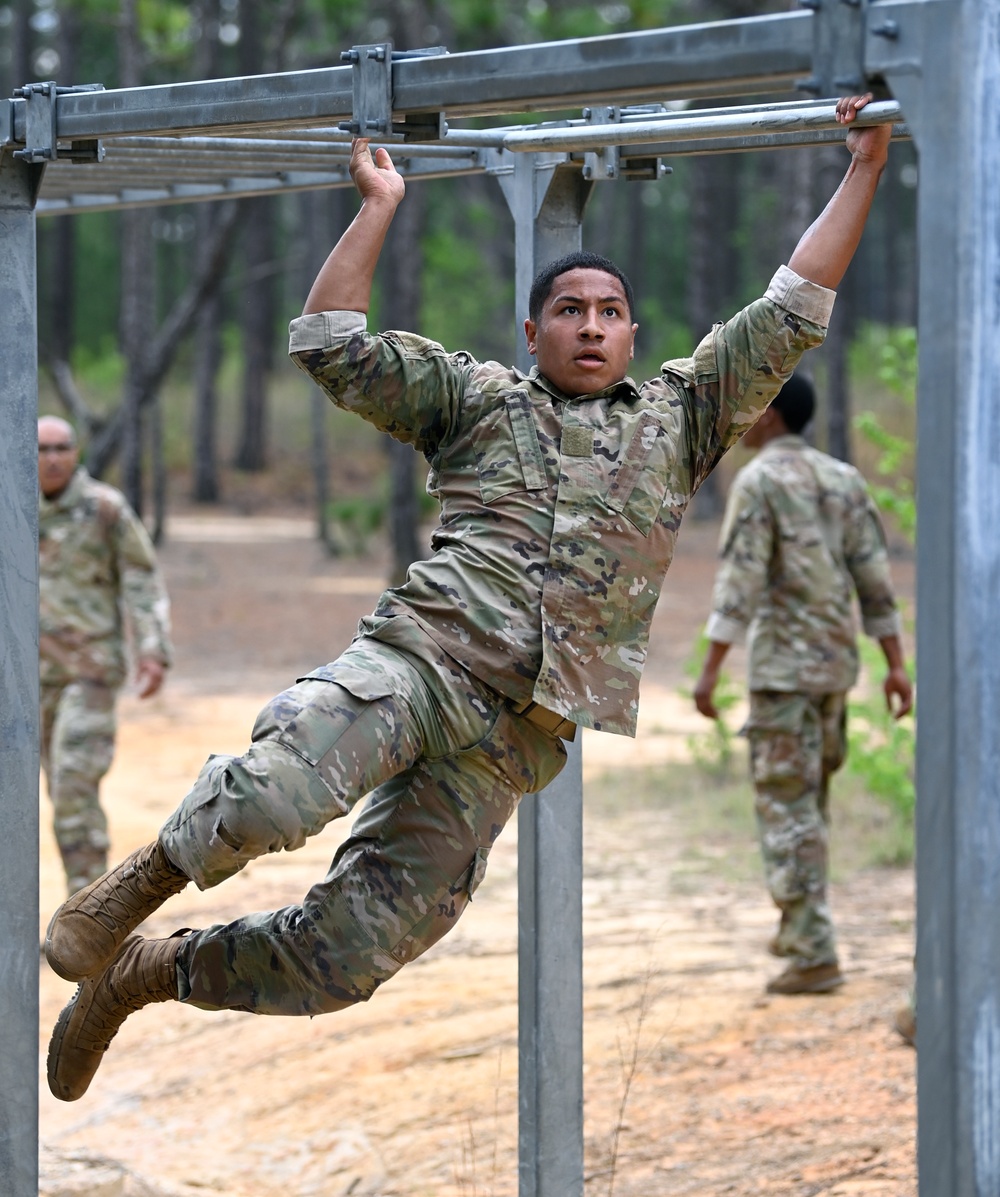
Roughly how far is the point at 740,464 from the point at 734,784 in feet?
48.6

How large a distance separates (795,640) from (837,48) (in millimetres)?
4278

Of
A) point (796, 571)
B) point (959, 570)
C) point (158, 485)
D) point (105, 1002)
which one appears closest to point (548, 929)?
point (105, 1002)

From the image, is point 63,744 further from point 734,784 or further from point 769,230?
point 769,230

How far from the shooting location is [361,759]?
10.4 ft

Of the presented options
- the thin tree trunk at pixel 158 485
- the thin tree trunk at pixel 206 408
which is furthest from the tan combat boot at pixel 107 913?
the thin tree trunk at pixel 206 408

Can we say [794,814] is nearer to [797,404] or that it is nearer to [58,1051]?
[797,404]

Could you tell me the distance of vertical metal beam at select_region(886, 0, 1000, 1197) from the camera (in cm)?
241

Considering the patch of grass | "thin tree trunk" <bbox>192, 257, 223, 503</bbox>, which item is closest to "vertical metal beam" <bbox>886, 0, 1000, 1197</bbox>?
the patch of grass

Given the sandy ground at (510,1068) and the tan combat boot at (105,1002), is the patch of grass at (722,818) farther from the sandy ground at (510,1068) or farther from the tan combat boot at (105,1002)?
the tan combat boot at (105,1002)

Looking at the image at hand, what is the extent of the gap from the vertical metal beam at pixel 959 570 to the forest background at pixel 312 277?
17.6ft

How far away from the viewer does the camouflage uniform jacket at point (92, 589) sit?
736 cm

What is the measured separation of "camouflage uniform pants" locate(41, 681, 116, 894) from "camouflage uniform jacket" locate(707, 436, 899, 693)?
2.60m

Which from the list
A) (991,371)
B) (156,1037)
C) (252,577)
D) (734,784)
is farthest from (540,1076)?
(252,577)

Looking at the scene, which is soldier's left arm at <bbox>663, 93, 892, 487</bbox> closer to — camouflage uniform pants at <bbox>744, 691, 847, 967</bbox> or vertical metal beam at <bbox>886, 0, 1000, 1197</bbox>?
vertical metal beam at <bbox>886, 0, 1000, 1197</bbox>
